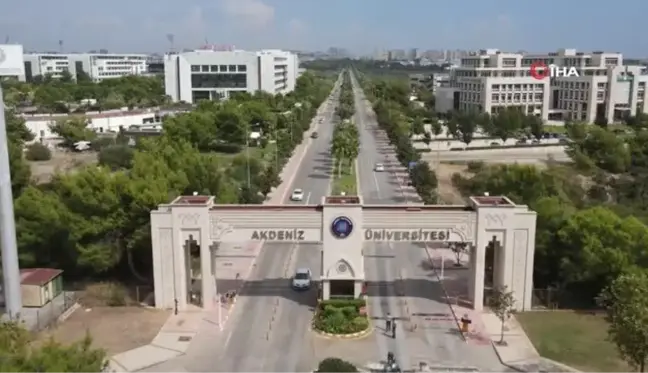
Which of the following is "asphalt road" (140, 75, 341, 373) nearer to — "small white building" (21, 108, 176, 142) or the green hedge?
the green hedge

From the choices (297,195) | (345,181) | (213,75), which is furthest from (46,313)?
(213,75)

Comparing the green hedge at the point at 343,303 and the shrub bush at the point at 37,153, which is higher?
the shrub bush at the point at 37,153

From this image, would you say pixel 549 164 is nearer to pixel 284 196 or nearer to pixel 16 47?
pixel 284 196

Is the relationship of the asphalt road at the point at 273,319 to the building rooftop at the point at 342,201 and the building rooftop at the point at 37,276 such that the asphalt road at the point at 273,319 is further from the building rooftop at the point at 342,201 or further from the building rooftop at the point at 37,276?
the building rooftop at the point at 37,276

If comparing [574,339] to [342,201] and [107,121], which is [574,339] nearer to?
[342,201]

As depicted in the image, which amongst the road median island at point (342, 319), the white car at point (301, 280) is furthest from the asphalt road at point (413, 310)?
the white car at point (301, 280)

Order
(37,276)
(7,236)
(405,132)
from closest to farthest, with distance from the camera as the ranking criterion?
(7,236), (37,276), (405,132)
